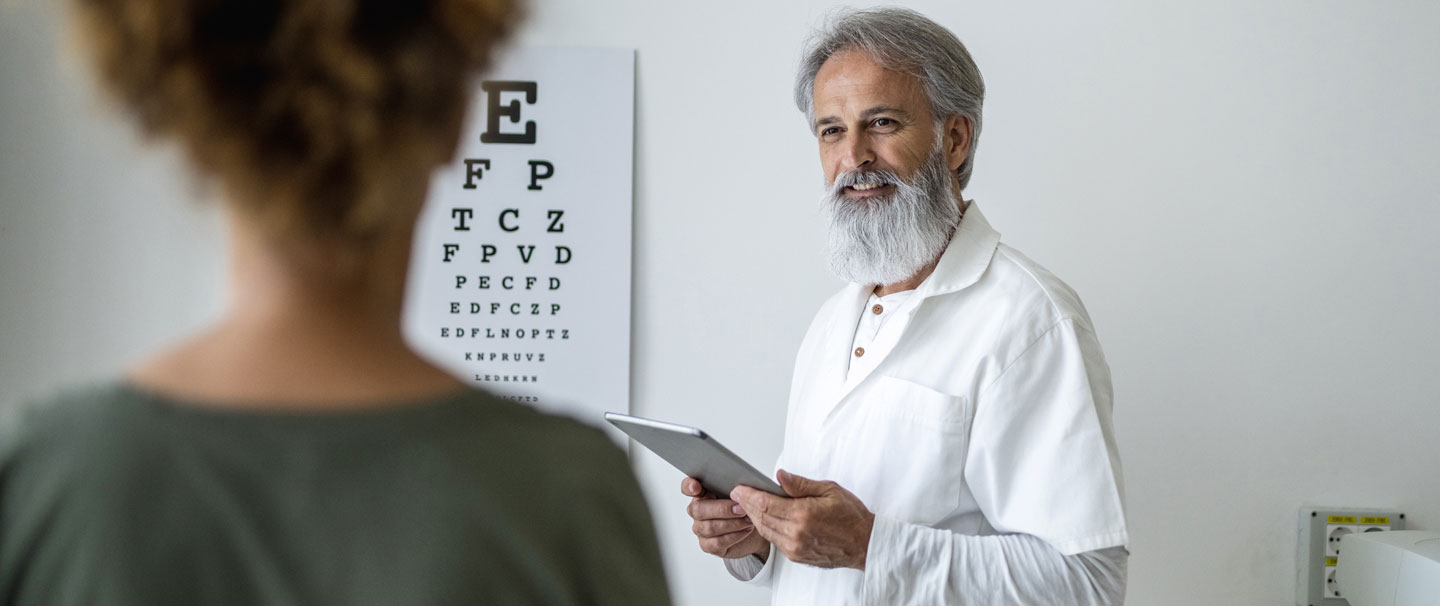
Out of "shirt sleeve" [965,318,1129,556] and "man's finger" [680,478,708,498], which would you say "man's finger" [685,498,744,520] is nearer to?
"man's finger" [680,478,708,498]

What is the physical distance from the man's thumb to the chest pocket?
5.1 inches

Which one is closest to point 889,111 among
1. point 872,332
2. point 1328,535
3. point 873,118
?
point 873,118

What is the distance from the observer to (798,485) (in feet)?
4.00

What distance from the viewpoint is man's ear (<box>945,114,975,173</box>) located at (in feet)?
4.83

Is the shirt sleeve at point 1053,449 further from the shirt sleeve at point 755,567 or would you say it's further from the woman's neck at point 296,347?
the woman's neck at point 296,347

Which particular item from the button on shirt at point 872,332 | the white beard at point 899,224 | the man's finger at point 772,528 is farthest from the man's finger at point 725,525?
the white beard at point 899,224

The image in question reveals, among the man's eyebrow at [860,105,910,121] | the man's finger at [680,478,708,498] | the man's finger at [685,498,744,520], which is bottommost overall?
the man's finger at [685,498,744,520]

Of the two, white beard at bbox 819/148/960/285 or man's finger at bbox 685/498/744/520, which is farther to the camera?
white beard at bbox 819/148/960/285

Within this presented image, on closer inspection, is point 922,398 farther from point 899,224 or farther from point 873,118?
point 873,118

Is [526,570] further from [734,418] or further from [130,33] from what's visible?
[734,418]

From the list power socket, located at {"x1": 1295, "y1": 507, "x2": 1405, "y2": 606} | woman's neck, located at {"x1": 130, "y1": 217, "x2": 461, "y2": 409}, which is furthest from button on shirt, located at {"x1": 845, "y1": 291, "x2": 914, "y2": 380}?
woman's neck, located at {"x1": 130, "y1": 217, "x2": 461, "y2": 409}

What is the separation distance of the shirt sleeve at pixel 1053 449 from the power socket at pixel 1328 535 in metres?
0.86

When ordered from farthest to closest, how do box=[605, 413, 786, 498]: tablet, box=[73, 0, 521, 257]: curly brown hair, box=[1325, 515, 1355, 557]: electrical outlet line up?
box=[1325, 515, 1355, 557]: electrical outlet, box=[605, 413, 786, 498]: tablet, box=[73, 0, 521, 257]: curly brown hair

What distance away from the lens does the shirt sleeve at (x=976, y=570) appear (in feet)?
3.93
